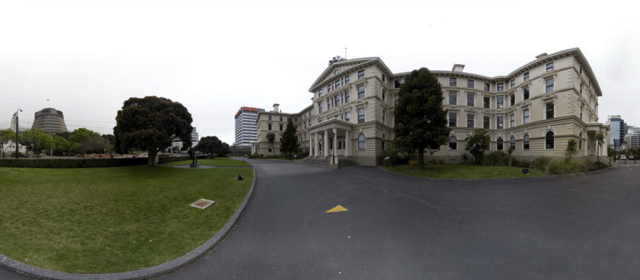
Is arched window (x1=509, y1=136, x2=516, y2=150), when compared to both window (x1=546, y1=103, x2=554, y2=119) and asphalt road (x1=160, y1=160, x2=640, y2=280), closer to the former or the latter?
window (x1=546, y1=103, x2=554, y2=119)

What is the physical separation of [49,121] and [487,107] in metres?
152

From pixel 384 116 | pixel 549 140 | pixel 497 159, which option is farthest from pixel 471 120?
pixel 384 116

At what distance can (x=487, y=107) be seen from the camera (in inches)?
1192

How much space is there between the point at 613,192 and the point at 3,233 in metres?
21.6

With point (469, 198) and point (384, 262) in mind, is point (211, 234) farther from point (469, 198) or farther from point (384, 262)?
point (469, 198)

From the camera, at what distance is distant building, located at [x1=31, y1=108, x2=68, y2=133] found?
8669cm

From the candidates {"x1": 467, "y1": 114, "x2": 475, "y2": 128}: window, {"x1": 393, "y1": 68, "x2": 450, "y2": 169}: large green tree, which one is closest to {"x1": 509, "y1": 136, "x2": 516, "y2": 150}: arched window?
{"x1": 467, "y1": 114, "x2": 475, "y2": 128}: window

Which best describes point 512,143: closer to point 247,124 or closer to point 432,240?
point 432,240

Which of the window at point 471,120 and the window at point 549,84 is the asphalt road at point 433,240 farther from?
the window at point 471,120

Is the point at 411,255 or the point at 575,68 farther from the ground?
the point at 575,68

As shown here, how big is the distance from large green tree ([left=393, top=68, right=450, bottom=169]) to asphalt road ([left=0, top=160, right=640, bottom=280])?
944 cm

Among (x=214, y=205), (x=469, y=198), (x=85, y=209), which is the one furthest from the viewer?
(x=469, y=198)

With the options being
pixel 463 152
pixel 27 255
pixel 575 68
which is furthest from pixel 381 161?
pixel 27 255

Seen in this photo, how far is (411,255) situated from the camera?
4.10 meters
